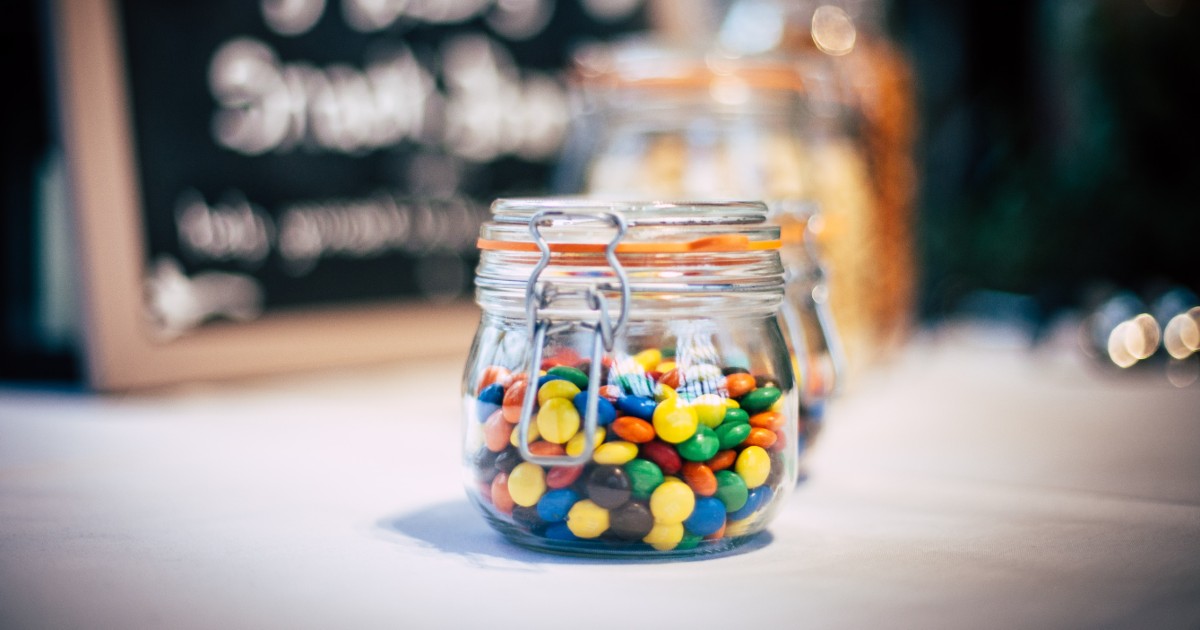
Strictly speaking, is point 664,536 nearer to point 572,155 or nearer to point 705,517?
point 705,517

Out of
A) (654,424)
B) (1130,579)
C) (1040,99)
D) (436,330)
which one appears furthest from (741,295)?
(1040,99)

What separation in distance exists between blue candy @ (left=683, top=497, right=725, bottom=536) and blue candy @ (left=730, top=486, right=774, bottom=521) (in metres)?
0.01

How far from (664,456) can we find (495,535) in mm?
137

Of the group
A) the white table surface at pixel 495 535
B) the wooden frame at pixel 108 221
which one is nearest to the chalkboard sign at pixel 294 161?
the wooden frame at pixel 108 221

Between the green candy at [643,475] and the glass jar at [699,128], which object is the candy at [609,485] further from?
the glass jar at [699,128]

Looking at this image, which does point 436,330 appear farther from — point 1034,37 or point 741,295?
point 1034,37

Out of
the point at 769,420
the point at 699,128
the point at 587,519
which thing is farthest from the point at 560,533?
the point at 699,128

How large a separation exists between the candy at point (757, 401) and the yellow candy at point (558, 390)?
8 centimetres

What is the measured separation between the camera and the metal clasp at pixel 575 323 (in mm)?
549

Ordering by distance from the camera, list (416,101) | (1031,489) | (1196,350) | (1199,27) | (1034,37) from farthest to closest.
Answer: (1034,37)
(1199,27)
(416,101)
(1196,350)
(1031,489)

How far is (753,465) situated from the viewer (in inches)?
22.8

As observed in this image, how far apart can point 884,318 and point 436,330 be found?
1.77 feet

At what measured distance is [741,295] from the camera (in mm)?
618

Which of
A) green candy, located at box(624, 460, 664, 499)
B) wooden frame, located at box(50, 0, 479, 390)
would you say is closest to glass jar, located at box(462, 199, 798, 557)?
green candy, located at box(624, 460, 664, 499)
